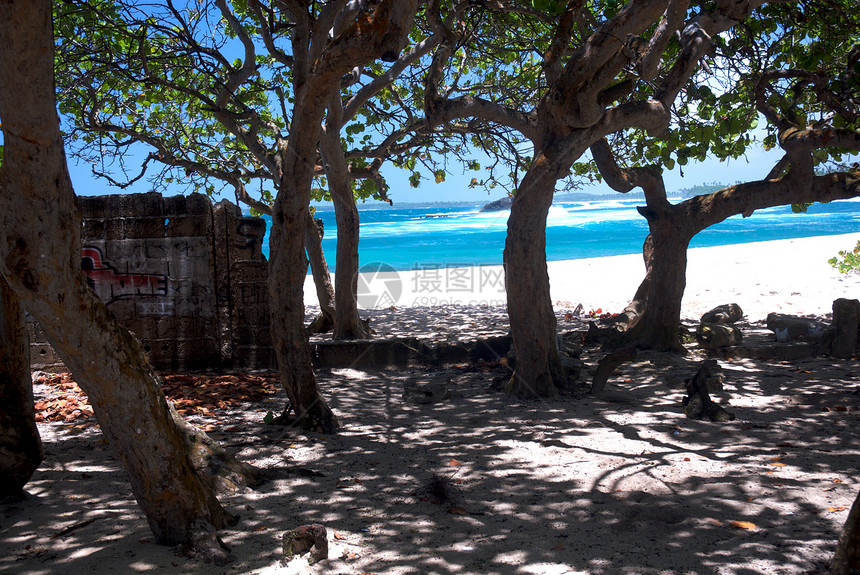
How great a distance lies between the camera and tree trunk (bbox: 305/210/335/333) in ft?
35.0

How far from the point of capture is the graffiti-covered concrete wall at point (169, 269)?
27.7 feet

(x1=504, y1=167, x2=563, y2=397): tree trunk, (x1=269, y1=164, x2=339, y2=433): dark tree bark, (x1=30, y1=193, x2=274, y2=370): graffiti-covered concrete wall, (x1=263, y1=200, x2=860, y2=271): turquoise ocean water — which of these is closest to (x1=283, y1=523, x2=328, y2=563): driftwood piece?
(x1=269, y1=164, x2=339, y2=433): dark tree bark

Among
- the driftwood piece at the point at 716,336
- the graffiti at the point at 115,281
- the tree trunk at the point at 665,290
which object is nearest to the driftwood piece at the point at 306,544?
the graffiti at the point at 115,281

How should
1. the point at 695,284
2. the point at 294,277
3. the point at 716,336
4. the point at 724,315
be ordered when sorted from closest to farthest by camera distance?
the point at 294,277 → the point at 716,336 → the point at 724,315 → the point at 695,284

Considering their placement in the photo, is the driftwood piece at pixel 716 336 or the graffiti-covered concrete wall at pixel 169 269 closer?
the graffiti-covered concrete wall at pixel 169 269

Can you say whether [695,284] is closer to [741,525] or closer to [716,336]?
[716,336]

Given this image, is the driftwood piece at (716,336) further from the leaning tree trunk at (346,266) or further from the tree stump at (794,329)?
the leaning tree trunk at (346,266)

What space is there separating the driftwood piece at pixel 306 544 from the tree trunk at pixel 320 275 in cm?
730

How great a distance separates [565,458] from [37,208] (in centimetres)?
413

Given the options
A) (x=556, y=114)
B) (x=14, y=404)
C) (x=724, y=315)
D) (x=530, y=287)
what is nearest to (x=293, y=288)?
(x=14, y=404)

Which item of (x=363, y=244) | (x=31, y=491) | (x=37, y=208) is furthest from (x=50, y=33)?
(x=363, y=244)

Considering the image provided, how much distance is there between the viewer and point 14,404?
415cm

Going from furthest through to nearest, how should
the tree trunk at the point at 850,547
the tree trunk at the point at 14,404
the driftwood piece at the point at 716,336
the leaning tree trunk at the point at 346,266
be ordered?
the leaning tree trunk at the point at 346,266
the driftwood piece at the point at 716,336
the tree trunk at the point at 14,404
the tree trunk at the point at 850,547

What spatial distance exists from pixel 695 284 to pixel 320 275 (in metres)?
10.9
